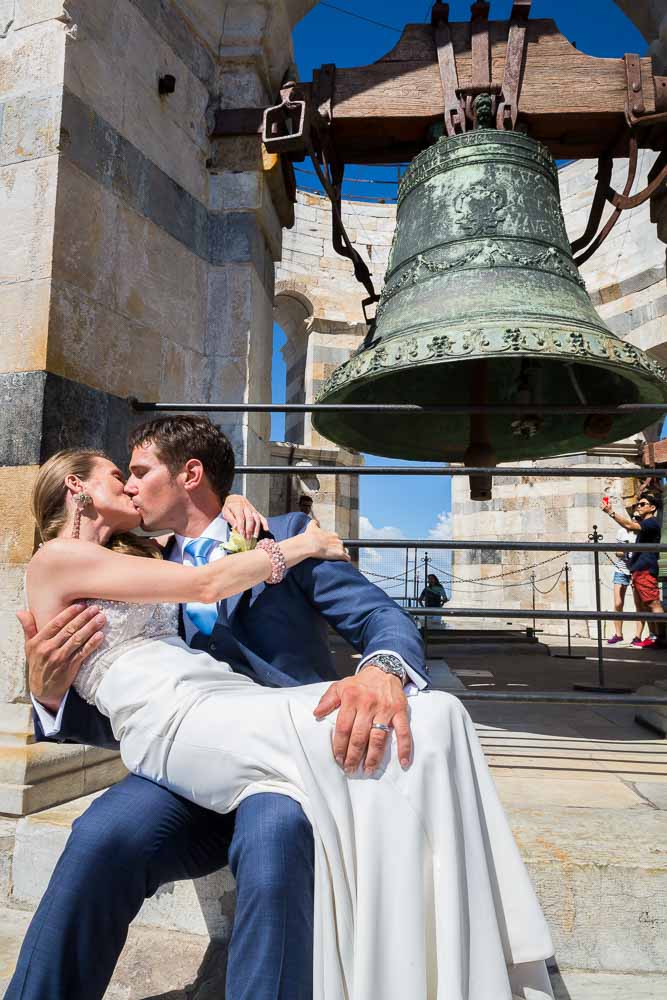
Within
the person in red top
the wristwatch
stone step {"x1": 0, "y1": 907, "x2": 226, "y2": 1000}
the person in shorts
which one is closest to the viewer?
the wristwatch

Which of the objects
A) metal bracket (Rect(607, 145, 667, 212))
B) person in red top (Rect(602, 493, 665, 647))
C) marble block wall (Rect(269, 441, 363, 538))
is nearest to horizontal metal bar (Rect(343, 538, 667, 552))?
metal bracket (Rect(607, 145, 667, 212))

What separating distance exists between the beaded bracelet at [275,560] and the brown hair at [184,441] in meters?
0.32

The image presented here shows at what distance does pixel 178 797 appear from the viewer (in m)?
1.23

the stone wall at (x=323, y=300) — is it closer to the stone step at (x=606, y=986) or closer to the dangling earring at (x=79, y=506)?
the dangling earring at (x=79, y=506)

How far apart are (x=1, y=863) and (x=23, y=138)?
2010 mm

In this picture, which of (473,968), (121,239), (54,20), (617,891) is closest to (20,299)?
(121,239)

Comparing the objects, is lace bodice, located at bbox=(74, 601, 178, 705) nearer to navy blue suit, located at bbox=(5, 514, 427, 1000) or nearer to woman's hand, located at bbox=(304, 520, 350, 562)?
navy blue suit, located at bbox=(5, 514, 427, 1000)

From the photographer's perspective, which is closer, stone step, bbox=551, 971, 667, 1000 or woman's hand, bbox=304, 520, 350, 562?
stone step, bbox=551, 971, 667, 1000

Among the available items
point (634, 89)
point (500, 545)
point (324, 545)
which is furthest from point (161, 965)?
point (634, 89)

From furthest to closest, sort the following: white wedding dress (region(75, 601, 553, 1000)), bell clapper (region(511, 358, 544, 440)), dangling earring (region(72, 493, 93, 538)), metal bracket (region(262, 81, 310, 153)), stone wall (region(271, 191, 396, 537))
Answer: stone wall (region(271, 191, 396, 537)), metal bracket (region(262, 81, 310, 153)), bell clapper (region(511, 358, 544, 440)), dangling earring (region(72, 493, 93, 538)), white wedding dress (region(75, 601, 553, 1000))

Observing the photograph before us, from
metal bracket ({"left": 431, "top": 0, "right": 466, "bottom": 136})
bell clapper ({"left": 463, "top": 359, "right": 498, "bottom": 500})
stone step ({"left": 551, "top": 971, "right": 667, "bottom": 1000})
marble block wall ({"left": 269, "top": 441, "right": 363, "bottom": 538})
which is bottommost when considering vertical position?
stone step ({"left": 551, "top": 971, "right": 667, "bottom": 1000})

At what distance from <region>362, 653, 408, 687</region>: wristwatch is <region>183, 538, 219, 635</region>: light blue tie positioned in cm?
45

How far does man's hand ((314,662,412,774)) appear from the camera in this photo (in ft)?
3.53

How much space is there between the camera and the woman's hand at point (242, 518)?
1.61 meters
